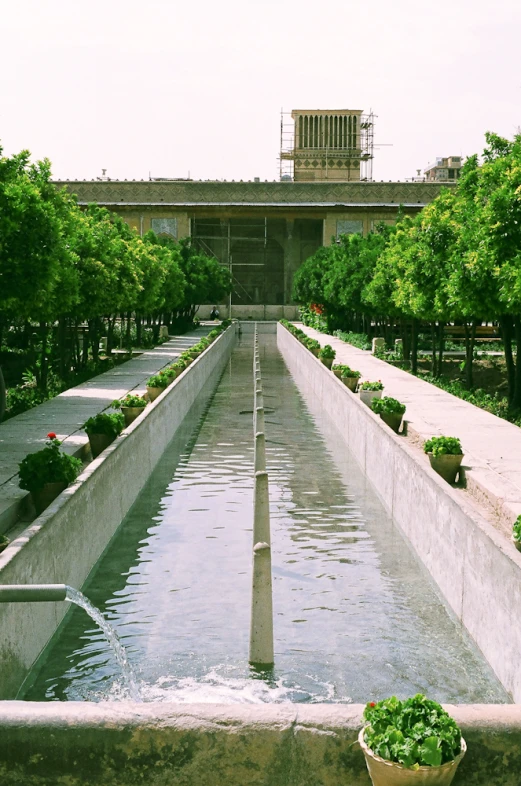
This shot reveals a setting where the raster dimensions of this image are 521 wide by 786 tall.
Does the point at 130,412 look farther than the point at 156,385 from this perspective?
No

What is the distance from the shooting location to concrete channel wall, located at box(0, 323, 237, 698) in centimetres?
618

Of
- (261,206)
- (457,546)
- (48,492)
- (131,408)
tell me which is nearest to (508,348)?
(131,408)

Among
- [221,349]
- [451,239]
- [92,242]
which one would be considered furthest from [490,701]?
[221,349]

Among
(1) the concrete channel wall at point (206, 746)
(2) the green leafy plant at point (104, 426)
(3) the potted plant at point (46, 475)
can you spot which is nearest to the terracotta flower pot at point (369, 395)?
(2) the green leafy plant at point (104, 426)

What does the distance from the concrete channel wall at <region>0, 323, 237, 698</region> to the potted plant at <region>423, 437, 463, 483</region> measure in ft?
10.9

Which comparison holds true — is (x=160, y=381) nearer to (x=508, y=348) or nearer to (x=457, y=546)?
(x=508, y=348)

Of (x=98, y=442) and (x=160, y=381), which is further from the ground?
(x=160, y=381)

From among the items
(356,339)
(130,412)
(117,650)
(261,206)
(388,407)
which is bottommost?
(117,650)

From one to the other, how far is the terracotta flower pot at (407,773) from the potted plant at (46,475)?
5590mm

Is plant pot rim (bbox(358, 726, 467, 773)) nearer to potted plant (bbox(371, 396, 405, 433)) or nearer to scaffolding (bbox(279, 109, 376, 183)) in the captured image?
potted plant (bbox(371, 396, 405, 433))

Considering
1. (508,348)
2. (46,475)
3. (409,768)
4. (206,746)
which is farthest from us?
(508,348)

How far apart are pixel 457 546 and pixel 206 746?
4199 millimetres

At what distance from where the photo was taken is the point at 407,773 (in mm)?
3684

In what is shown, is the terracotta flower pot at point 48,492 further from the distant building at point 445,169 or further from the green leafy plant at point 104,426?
the distant building at point 445,169
